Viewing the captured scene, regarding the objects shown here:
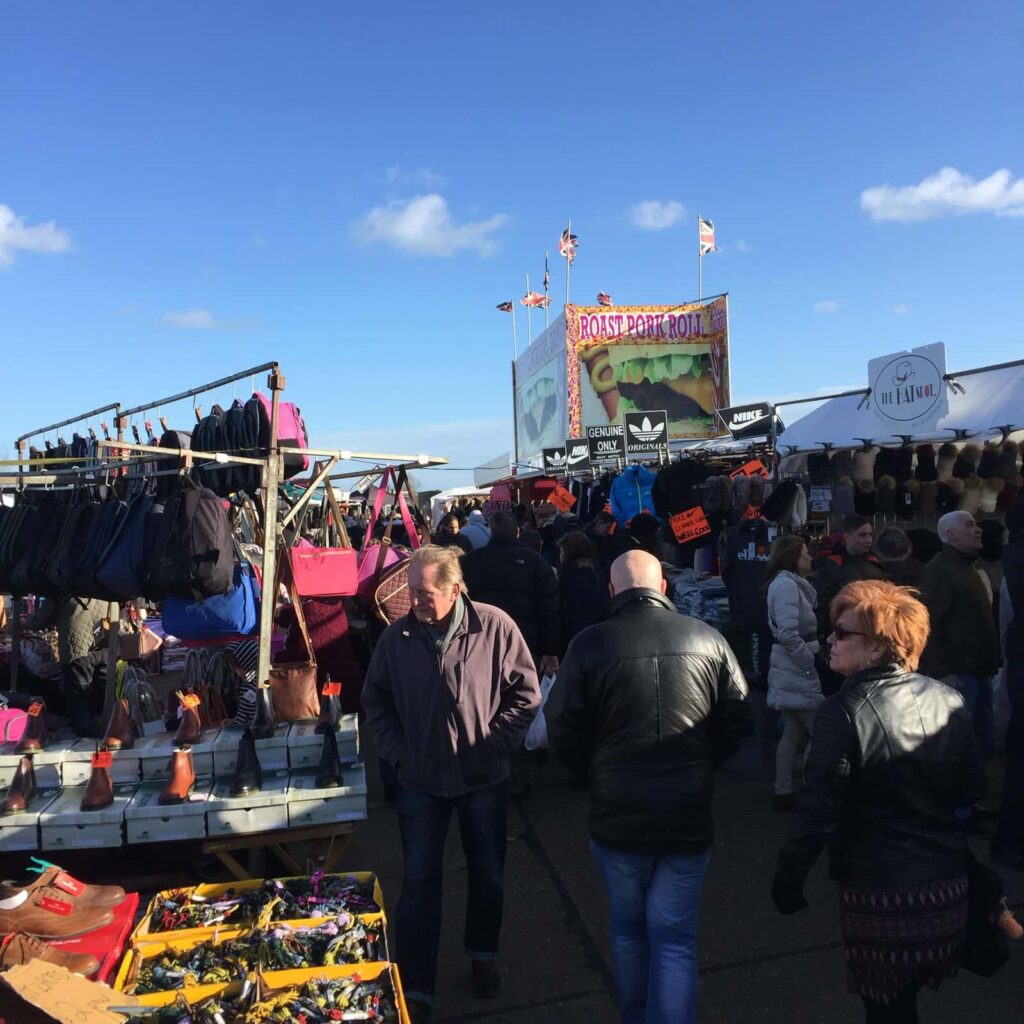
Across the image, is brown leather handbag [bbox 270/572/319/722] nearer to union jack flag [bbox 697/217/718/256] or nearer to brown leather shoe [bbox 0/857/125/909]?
brown leather shoe [bbox 0/857/125/909]

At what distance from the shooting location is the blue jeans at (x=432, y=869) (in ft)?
9.63

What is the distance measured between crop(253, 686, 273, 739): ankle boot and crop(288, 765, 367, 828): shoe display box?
1.27ft

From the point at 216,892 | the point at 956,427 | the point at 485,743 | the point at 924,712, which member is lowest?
the point at 216,892

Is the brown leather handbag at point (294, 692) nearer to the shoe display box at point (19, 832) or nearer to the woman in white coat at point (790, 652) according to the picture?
the shoe display box at point (19, 832)

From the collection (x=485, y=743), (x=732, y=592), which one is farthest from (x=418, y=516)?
(x=485, y=743)

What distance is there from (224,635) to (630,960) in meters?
2.71

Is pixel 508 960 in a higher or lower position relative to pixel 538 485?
lower

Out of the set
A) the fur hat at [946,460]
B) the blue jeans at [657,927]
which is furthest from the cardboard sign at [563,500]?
the blue jeans at [657,927]

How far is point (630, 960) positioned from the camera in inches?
98.9

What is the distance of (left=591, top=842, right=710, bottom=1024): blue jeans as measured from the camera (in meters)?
2.39

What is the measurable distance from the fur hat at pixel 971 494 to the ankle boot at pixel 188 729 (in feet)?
17.3

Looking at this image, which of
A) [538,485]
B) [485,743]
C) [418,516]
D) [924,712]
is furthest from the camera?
[538,485]

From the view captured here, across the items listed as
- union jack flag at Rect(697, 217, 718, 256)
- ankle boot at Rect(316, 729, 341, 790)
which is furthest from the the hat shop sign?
union jack flag at Rect(697, 217, 718, 256)

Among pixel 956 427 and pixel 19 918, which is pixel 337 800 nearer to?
pixel 19 918
